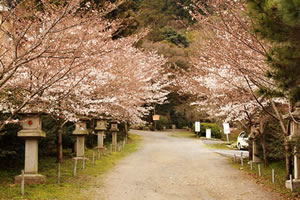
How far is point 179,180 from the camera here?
11.5m

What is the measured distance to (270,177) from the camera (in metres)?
11.7

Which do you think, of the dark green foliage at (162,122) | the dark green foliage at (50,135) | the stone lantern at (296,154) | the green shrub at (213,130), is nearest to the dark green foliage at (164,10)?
the dark green foliage at (162,122)

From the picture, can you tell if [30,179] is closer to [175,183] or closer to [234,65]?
[175,183]

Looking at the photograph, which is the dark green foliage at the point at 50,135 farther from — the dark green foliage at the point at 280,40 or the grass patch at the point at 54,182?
the dark green foliage at the point at 280,40

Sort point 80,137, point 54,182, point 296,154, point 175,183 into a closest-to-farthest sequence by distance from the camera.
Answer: point 296,154 → point 54,182 → point 175,183 → point 80,137

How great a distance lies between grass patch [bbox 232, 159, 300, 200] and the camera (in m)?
9.27

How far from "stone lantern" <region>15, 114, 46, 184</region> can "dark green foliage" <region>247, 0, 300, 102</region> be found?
7.16 m

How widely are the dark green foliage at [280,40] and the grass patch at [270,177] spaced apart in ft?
15.7

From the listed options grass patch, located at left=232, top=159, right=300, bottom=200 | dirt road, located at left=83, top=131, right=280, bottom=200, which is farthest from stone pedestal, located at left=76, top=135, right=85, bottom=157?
grass patch, located at left=232, top=159, right=300, bottom=200

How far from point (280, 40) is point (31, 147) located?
7737 millimetres

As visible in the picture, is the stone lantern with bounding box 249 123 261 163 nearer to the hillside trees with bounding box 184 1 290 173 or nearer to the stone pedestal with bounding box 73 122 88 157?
the hillside trees with bounding box 184 1 290 173

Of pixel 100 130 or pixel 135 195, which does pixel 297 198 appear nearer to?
pixel 135 195

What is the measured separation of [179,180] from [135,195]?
2.74 metres

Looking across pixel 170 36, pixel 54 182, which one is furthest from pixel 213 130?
pixel 54 182
